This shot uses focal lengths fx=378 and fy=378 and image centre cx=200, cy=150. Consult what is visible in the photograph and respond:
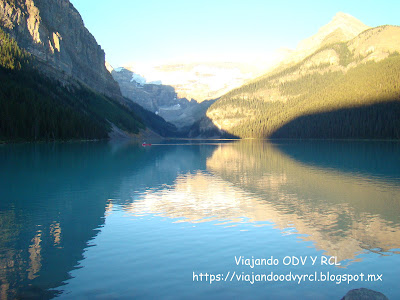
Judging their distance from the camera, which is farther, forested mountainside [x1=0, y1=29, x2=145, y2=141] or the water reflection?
forested mountainside [x1=0, y1=29, x2=145, y2=141]

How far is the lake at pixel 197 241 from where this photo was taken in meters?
13.5

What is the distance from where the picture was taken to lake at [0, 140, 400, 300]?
44.2 feet

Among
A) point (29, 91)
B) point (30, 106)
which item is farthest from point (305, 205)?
point (29, 91)

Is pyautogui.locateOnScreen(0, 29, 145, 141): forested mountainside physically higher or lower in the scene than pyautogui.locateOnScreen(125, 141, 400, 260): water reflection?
higher

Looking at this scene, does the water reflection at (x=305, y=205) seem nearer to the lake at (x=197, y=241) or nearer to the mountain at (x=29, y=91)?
the lake at (x=197, y=241)

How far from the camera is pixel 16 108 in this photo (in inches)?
4732

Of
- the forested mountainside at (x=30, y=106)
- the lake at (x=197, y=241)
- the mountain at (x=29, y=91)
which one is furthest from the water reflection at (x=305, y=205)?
the mountain at (x=29, y=91)

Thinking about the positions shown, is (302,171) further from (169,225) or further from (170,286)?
(170,286)

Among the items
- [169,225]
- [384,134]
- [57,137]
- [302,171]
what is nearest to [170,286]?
[169,225]

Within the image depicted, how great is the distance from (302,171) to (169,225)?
32168mm

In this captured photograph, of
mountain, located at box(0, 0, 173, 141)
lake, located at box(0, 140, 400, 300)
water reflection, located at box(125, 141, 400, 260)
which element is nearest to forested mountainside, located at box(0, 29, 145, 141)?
mountain, located at box(0, 0, 173, 141)

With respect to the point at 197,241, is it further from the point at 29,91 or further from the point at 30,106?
the point at 29,91

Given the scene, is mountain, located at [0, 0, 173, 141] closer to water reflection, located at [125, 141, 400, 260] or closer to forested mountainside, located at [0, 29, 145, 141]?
forested mountainside, located at [0, 29, 145, 141]

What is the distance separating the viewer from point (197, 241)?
1895 centimetres
